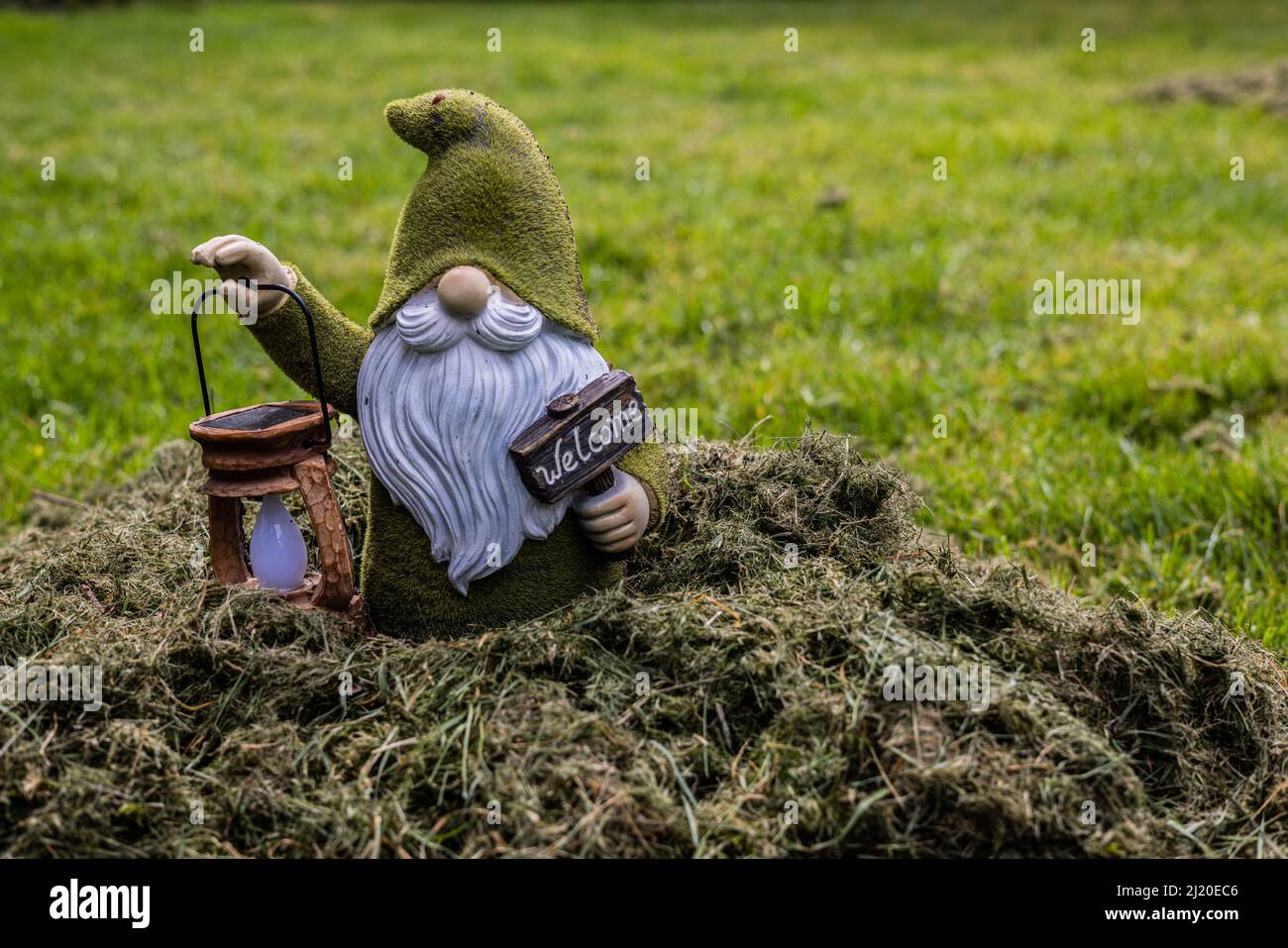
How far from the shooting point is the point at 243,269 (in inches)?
107

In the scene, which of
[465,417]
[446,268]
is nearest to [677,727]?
[465,417]

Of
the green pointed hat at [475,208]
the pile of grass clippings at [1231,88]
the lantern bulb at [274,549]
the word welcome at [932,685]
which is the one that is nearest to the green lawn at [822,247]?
the pile of grass clippings at [1231,88]

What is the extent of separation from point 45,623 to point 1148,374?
409cm

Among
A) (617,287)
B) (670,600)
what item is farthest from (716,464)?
(617,287)

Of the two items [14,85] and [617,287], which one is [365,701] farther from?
[14,85]

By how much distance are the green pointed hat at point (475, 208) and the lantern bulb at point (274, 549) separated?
0.50 metres

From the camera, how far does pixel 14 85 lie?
11320 millimetres

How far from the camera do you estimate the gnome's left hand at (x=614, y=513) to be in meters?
2.82

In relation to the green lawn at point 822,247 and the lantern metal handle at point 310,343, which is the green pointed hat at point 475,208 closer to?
the lantern metal handle at point 310,343

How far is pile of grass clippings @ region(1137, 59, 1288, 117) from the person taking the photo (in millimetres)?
9531

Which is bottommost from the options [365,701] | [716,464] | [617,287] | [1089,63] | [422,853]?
[422,853]

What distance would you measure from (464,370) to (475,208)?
384mm

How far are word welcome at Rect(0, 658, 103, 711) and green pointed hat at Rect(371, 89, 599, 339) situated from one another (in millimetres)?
986
